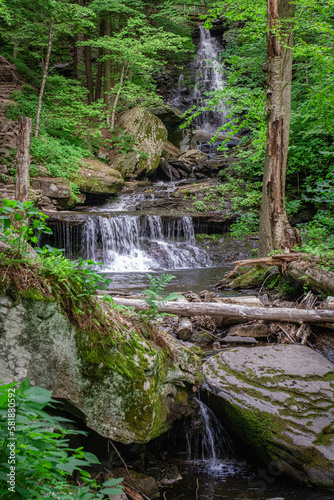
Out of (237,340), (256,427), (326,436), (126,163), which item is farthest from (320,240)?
(126,163)

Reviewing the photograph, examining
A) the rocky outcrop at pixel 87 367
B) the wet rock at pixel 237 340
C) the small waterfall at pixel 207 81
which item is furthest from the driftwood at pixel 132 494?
the small waterfall at pixel 207 81

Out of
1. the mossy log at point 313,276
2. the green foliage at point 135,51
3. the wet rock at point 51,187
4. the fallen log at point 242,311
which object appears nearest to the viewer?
the fallen log at point 242,311

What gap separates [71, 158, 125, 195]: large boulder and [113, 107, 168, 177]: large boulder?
245 cm

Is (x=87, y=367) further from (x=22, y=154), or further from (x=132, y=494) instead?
(x=22, y=154)

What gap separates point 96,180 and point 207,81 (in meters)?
15.0

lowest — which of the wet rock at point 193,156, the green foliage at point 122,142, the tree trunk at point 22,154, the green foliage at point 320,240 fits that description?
the green foliage at point 320,240

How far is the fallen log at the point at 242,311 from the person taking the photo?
4.90m

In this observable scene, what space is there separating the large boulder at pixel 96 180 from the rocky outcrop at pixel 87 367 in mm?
13133

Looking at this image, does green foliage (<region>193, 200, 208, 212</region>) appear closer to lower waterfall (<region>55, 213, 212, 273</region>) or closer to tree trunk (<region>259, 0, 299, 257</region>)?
lower waterfall (<region>55, 213, 212, 273</region>)

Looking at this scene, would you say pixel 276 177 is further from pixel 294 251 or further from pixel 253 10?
pixel 253 10

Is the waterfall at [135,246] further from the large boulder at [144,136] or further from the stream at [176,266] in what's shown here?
the large boulder at [144,136]

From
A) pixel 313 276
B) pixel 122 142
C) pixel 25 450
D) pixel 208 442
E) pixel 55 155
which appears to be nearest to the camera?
pixel 25 450

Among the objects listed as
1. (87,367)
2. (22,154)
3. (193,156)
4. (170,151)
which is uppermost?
(170,151)

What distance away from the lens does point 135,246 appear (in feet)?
44.2
